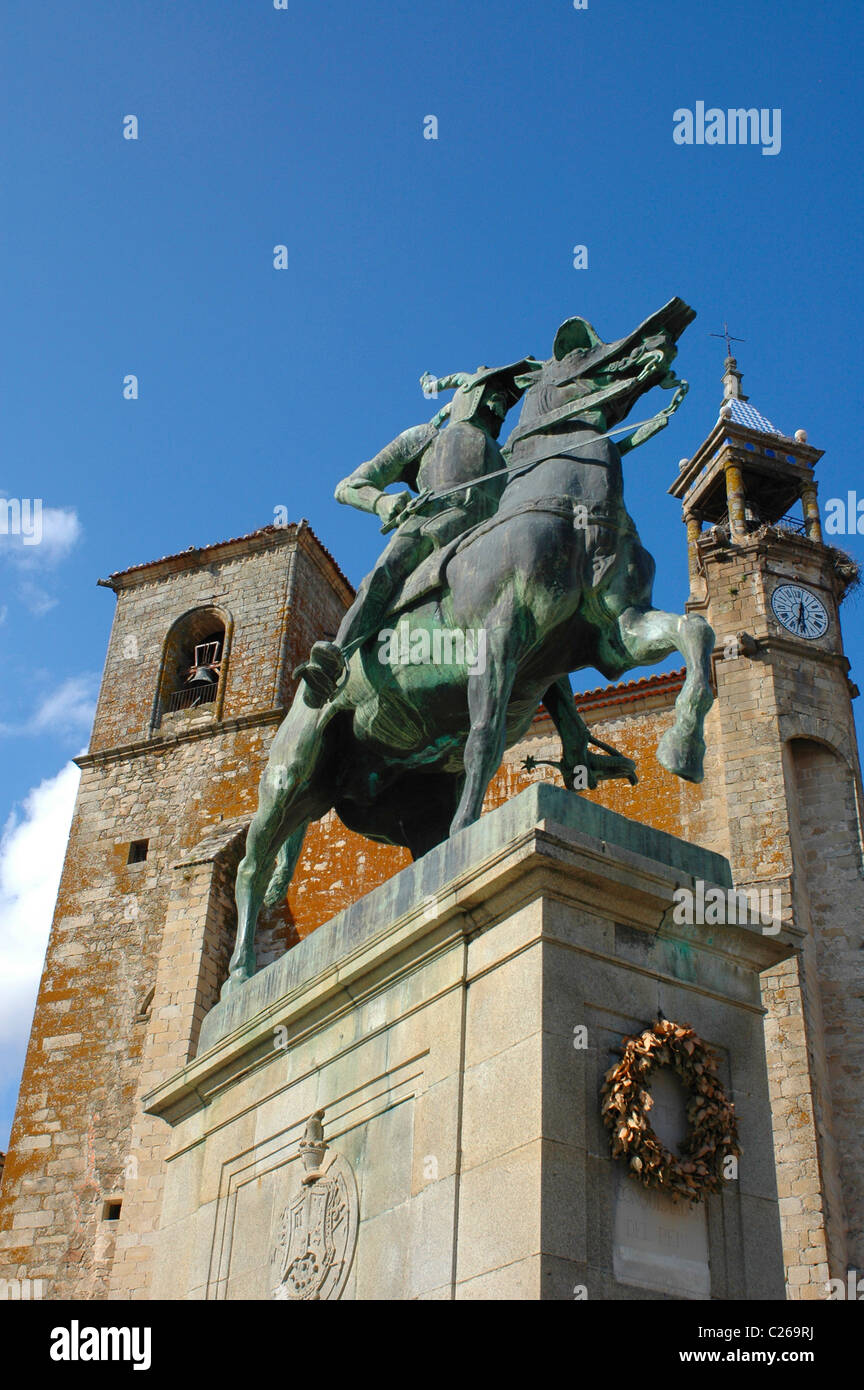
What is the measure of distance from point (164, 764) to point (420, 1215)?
2059 centimetres

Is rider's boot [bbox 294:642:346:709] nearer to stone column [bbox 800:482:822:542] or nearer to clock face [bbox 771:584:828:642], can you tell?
clock face [bbox 771:584:828:642]

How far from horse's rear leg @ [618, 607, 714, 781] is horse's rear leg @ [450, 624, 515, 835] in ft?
1.79

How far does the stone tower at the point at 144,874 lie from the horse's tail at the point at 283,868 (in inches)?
503

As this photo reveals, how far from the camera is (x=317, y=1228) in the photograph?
5.17m

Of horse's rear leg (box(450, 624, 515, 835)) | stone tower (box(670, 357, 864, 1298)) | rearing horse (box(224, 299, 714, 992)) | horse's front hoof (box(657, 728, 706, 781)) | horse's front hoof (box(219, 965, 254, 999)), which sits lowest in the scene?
horse's front hoof (box(219, 965, 254, 999))

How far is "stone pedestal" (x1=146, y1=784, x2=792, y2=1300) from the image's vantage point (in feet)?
14.0

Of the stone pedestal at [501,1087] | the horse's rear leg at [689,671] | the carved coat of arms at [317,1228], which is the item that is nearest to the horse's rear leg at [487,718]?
the stone pedestal at [501,1087]

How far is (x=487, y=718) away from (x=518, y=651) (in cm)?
34

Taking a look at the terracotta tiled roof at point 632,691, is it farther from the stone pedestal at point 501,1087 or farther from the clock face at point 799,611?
the stone pedestal at point 501,1087

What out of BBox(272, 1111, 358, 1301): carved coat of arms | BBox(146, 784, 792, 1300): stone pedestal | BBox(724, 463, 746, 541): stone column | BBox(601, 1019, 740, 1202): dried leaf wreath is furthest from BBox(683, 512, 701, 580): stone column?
BBox(601, 1019, 740, 1202): dried leaf wreath

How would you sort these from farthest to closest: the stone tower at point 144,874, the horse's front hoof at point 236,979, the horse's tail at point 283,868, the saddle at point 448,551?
1. the stone tower at point 144,874
2. the horse's tail at point 283,868
3. the horse's front hoof at point 236,979
4. the saddle at point 448,551

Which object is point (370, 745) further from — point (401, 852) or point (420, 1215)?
point (401, 852)

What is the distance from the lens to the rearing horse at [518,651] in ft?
18.9

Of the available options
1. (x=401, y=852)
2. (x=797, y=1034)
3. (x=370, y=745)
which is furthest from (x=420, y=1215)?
(x=401, y=852)
